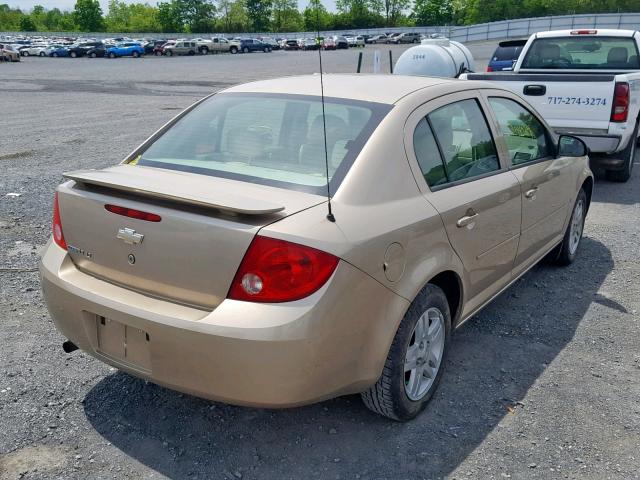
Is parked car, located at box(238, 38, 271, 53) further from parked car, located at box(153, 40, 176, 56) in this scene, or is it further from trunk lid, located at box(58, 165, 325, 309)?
trunk lid, located at box(58, 165, 325, 309)

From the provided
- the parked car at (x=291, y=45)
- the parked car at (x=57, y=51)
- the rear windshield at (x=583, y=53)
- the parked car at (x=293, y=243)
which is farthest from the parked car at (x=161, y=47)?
the parked car at (x=293, y=243)

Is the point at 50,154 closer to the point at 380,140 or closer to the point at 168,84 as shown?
the point at 380,140

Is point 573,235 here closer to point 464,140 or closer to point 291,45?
point 464,140

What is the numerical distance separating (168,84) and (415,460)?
27.8 metres

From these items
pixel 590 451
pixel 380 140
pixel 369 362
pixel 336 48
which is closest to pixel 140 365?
pixel 369 362

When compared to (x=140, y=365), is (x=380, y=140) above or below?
above

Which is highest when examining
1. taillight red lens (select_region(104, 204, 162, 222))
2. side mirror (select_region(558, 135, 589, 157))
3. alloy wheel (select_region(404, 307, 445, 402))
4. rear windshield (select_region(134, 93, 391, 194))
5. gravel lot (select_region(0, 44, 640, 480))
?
rear windshield (select_region(134, 93, 391, 194))

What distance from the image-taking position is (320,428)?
3.19m

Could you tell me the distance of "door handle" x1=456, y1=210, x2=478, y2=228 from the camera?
3.35m

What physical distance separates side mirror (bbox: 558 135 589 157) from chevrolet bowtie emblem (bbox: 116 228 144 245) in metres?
3.39

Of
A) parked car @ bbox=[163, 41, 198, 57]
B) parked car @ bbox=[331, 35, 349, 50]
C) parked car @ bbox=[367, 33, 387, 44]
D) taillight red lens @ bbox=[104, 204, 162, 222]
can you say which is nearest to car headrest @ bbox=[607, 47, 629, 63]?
taillight red lens @ bbox=[104, 204, 162, 222]

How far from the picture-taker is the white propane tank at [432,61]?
605 inches

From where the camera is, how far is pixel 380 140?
3.07 metres

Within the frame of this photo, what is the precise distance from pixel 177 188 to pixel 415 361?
1476 mm
